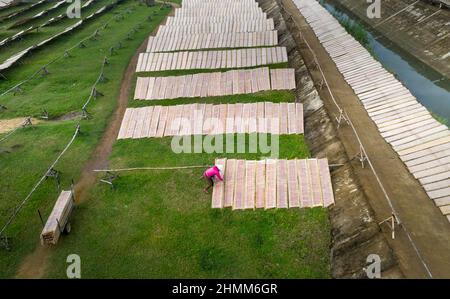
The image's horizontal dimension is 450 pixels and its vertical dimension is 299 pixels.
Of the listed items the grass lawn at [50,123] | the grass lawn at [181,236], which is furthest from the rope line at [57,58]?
the grass lawn at [181,236]

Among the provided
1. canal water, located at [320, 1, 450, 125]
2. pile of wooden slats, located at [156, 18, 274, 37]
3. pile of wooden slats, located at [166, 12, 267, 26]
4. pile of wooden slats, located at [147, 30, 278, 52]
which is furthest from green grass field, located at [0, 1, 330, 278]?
pile of wooden slats, located at [166, 12, 267, 26]

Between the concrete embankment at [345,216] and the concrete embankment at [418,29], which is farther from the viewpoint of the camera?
the concrete embankment at [418,29]

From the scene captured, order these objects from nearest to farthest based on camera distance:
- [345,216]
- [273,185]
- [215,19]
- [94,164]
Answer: [345,216] < [273,185] < [94,164] < [215,19]

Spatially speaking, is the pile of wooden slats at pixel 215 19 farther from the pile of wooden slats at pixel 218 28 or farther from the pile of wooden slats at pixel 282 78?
the pile of wooden slats at pixel 282 78

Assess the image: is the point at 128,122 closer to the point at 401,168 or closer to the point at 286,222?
the point at 286,222

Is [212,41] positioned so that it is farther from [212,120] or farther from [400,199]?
[400,199]

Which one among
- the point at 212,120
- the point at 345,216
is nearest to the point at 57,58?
the point at 212,120
